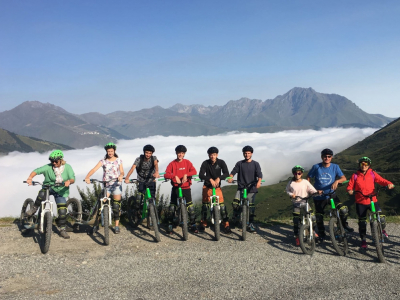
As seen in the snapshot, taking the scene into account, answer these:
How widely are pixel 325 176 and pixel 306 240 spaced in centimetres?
185

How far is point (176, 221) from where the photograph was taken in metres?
8.70

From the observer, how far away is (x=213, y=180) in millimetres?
8758

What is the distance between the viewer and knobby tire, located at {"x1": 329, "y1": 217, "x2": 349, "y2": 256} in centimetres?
731

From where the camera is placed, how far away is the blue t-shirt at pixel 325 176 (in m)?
8.13

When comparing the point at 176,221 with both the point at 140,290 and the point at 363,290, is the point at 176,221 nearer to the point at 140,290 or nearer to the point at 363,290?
the point at 140,290

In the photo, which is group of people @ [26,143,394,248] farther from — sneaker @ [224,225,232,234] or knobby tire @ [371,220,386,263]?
knobby tire @ [371,220,386,263]

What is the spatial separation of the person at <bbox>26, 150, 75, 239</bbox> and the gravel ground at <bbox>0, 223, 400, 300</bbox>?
0.56 metres

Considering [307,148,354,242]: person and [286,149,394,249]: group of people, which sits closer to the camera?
[286,149,394,249]: group of people

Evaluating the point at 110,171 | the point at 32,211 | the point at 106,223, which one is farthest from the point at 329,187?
the point at 32,211

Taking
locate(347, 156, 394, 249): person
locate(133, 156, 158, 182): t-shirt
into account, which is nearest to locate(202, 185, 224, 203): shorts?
locate(133, 156, 158, 182): t-shirt

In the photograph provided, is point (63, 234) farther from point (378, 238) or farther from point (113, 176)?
point (378, 238)

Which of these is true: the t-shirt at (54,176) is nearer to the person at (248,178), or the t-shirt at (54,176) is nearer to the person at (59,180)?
the person at (59,180)

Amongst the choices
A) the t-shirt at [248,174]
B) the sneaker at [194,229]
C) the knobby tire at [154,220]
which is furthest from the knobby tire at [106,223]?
the t-shirt at [248,174]

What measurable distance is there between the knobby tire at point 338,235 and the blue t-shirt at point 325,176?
0.79 m
